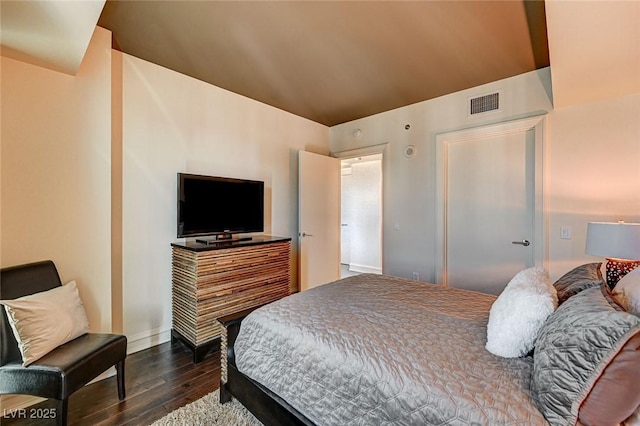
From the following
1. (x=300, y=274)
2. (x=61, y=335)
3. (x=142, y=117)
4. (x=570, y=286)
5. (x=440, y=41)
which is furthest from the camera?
(x=300, y=274)

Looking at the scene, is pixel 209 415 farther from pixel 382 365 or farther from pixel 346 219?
pixel 346 219

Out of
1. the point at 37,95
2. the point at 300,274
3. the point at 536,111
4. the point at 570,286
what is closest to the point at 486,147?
the point at 536,111

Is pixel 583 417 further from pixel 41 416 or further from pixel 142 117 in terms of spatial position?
pixel 142 117

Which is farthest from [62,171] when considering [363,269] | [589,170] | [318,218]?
[363,269]

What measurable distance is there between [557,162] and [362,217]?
12.0 feet

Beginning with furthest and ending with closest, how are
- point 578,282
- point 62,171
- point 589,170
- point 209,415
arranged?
point 589,170 → point 62,171 → point 209,415 → point 578,282

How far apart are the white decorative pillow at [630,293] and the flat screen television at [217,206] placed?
2849 millimetres

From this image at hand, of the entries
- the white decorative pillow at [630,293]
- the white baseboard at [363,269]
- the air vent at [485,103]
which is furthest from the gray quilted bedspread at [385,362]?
the white baseboard at [363,269]

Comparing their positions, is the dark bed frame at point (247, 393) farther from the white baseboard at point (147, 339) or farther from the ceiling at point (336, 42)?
the ceiling at point (336, 42)

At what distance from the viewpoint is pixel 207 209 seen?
2.80 meters

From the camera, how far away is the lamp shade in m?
1.83

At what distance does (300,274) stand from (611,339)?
328 cm

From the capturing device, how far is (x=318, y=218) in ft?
13.5

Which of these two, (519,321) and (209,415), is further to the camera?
(209,415)
